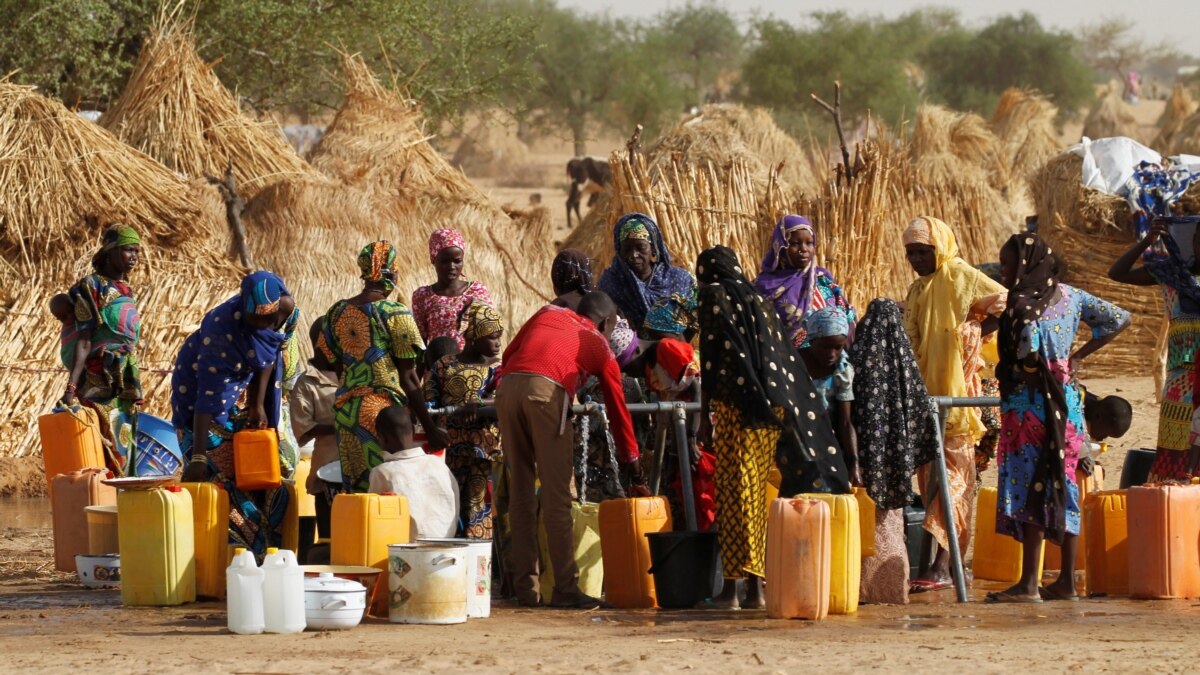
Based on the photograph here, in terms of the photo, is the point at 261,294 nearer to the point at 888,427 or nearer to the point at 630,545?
the point at 630,545

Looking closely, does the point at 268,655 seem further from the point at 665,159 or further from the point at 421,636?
the point at 665,159

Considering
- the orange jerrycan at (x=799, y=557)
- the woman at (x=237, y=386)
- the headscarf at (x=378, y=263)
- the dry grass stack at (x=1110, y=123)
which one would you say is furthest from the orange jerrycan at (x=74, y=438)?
the dry grass stack at (x=1110, y=123)

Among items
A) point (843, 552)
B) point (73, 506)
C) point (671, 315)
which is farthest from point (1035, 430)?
point (73, 506)

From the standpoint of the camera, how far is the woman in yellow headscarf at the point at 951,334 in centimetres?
757

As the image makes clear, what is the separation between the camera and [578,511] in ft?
23.6

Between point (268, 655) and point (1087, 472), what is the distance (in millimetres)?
3794

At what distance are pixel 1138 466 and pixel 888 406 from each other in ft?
6.65

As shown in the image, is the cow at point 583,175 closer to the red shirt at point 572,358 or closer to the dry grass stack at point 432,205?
the dry grass stack at point 432,205

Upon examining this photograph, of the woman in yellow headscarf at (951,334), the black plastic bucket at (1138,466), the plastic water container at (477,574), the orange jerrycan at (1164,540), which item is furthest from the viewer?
the black plastic bucket at (1138,466)

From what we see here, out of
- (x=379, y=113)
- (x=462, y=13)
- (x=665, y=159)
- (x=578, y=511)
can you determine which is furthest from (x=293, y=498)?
(x=462, y=13)

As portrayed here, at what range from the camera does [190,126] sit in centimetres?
1416

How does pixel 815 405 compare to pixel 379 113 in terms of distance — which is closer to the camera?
pixel 815 405

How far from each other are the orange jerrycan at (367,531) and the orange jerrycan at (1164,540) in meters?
2.80

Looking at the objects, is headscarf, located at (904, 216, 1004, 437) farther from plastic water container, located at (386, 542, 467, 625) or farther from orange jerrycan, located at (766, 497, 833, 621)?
plastic water container, located at (386, 542, 467, 625)
